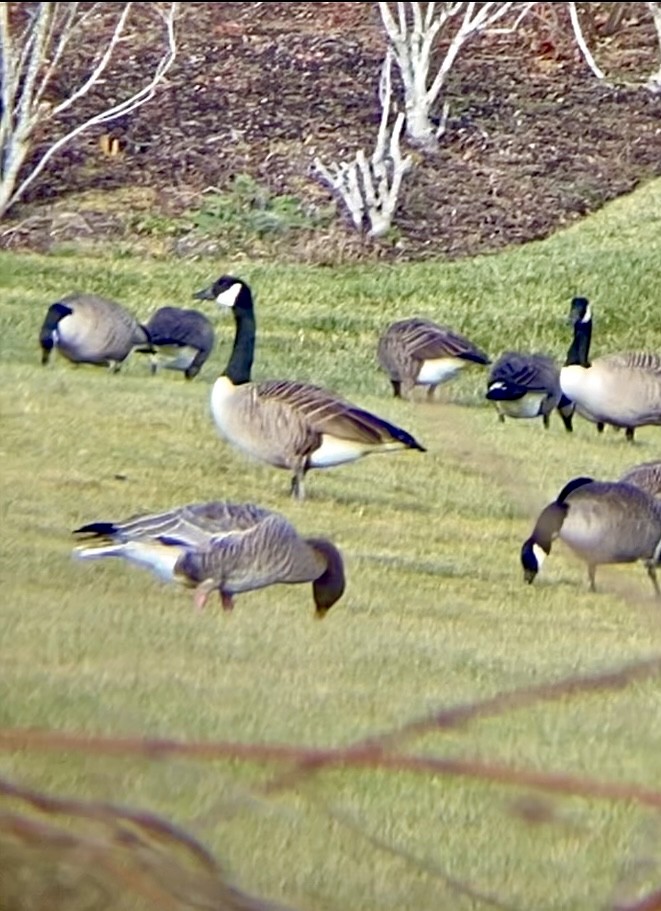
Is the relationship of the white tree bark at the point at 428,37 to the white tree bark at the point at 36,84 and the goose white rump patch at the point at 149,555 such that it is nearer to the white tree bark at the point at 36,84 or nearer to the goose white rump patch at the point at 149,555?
the white tree bark at the point at 36,84

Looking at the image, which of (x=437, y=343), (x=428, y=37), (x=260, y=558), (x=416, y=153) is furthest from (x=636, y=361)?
(x=260, y=558)

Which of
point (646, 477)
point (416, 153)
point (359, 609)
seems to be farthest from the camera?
point (416, 153)

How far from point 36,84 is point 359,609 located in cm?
93

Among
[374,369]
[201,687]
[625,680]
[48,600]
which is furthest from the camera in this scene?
[374,369]

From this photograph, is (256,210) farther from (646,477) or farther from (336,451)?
(646,477)

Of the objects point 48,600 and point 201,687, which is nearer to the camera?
point 201,687

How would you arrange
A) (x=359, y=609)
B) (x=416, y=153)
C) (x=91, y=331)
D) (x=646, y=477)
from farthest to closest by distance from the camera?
(x=416, y=153) → (x=91, y=331) → (x=646, y=477) → (x=359, y=609)

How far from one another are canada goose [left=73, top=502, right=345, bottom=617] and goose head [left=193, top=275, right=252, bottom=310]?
37 cm

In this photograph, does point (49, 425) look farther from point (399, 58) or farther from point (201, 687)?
point (399, 58)

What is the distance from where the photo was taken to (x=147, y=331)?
2.55 metres

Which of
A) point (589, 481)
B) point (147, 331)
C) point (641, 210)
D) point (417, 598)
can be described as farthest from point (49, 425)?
point (641, 210)

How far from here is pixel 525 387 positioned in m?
2.49

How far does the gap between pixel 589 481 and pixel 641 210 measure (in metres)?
0.47

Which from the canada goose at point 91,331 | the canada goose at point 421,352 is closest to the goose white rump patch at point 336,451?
the canada goose at point 421,352
